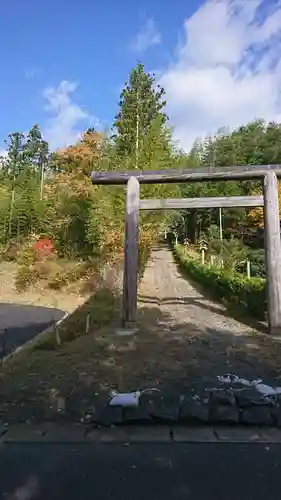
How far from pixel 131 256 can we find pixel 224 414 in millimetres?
3560

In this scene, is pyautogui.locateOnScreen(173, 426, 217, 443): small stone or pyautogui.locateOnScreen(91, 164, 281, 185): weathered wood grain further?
pyautogui.locateOnScreen(91, 164, 281, 185): weathered wood grain

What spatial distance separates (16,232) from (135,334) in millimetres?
17851

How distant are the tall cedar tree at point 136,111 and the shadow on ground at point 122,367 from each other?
11.5 meters

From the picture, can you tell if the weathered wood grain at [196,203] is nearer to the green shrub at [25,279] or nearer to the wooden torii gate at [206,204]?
the wooden torii gate at [206,204]

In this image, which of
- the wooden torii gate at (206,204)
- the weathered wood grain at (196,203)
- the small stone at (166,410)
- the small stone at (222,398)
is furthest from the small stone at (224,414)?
the weathered wood grain at (196,203)

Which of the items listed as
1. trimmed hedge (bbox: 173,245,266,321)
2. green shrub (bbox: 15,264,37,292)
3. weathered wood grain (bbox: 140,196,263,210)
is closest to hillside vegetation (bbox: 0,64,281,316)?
green shrub (bbox: 15,264,37,292)

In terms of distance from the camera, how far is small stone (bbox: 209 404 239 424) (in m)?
2.88

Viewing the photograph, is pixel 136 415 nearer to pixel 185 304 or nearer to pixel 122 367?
pixel 122 367

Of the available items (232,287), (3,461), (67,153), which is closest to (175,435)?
(3,461)

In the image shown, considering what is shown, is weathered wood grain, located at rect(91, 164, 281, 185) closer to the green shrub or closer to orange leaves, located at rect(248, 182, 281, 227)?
the green shrub

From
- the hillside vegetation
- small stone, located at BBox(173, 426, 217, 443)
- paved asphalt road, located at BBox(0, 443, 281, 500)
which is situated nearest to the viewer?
paved asphalt road, located at BBox(0, 443, 281, 500)

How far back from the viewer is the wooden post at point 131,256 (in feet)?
20.0

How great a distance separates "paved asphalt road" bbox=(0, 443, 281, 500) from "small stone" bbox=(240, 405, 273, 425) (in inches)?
13.0

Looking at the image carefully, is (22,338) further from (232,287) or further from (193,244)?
(193,244)
